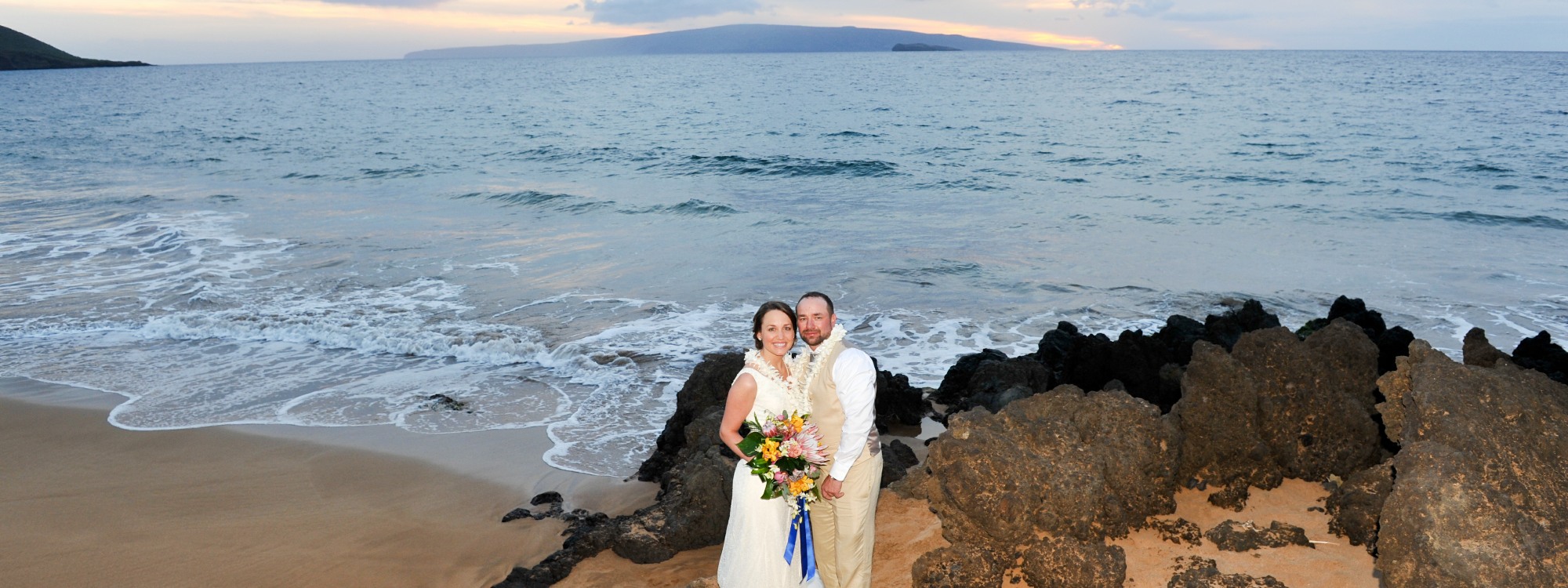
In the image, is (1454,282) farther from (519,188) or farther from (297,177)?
(297,177)

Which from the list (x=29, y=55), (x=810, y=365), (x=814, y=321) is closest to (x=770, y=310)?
(x=814, y=321)

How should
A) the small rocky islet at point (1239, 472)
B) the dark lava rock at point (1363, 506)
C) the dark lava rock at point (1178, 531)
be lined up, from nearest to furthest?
the small rocky islet at point (1239, 472) → the dark lava rock at point (1363, 506) → the dark lava rock at point (1178, 531)

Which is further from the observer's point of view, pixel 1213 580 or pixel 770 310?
pixel 1213 580

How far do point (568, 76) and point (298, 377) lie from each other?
107 metres

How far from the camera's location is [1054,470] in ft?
16.5

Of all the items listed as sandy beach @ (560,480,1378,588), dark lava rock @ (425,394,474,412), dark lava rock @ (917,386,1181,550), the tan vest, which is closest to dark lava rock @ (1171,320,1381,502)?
sandy beach @ (560,480,1378,588)

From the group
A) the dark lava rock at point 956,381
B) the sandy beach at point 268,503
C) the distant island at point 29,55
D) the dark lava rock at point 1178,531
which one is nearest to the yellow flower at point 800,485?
the dark lava rock at point 1178,531

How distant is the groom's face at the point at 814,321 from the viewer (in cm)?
450

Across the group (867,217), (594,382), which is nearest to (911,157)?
(867,217)

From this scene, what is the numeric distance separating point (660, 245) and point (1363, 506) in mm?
14605

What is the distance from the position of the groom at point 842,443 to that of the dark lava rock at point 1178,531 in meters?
1.71

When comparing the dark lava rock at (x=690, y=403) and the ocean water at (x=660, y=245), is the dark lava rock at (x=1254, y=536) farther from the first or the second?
the ocean water at (x=660, y=245)

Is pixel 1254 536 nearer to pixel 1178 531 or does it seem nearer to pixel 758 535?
pixel 1178 531

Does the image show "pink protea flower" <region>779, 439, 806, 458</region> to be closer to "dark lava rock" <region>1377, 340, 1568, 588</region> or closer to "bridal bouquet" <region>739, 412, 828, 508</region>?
"bridal bouquet" <region>739, 412, 828, 508</region>
